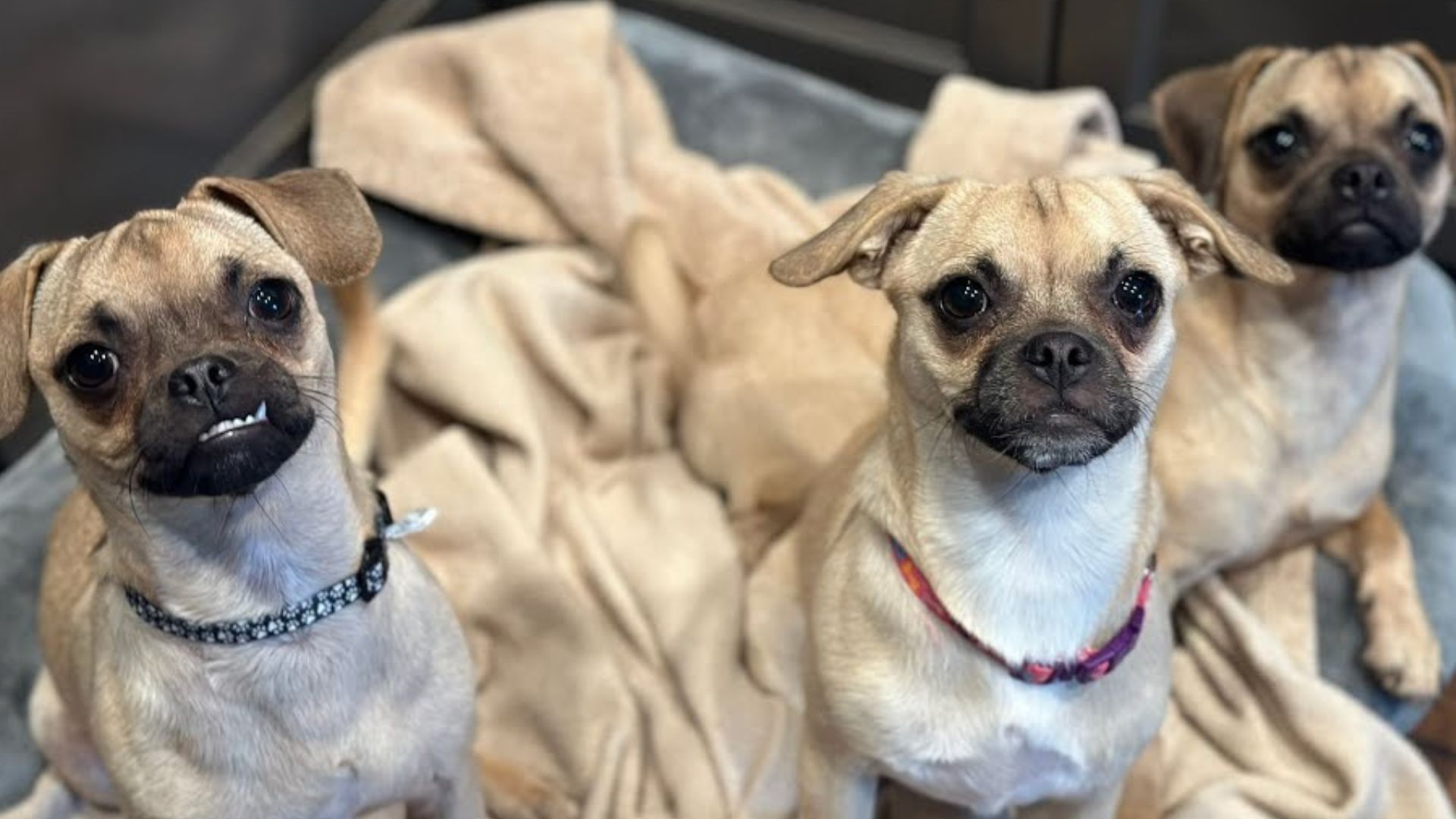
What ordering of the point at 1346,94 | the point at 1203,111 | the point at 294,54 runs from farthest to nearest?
the point at 294,54, the point at 1203,111, the point at 1346,94

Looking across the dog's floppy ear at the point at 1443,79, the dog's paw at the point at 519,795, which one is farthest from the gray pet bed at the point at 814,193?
the dog's paw at the point at 519,795

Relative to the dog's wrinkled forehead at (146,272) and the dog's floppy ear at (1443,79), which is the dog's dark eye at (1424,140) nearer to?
the dog's floppy ear at (1443,79)

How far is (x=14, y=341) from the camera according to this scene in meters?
1.47

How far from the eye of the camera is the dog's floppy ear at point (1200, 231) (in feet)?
5.25

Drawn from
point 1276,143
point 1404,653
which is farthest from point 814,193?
point 1404,653

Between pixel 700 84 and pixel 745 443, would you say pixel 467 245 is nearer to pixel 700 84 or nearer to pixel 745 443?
pixel 700 84

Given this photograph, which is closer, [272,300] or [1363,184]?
[272,300]

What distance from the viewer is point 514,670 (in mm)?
2271

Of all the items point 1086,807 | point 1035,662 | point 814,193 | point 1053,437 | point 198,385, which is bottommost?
point 814,193

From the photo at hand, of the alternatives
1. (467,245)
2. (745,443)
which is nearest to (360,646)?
(745,443)

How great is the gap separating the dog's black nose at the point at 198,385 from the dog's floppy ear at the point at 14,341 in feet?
0.69

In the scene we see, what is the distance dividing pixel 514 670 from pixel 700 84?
4.45 feet

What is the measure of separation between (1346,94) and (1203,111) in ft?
0.61

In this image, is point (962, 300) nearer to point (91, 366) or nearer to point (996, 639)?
point (996, 639)
